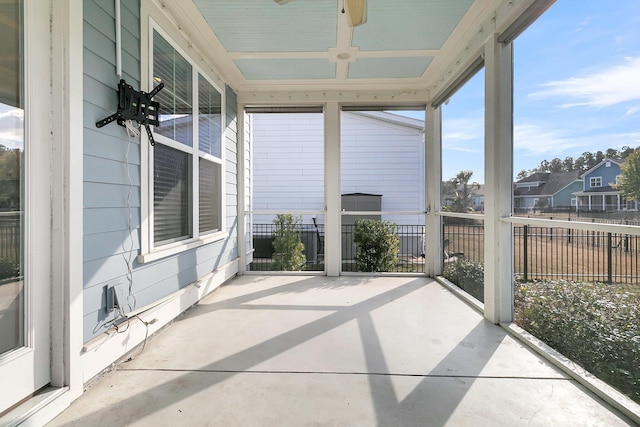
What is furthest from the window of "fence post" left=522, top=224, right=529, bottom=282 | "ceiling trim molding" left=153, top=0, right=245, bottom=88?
"fence post" left=522, top=224, right=529, bottom=282

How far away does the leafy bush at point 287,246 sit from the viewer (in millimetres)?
4508

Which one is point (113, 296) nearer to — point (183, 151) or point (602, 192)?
point (183, 151)

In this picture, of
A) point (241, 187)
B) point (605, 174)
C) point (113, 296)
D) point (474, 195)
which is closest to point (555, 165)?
point (605, 174)

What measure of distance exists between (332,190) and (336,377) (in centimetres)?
279

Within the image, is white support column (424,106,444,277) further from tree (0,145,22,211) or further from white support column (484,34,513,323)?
tree (0,145,22,211)

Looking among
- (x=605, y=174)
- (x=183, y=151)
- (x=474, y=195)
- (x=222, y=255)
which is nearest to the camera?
(x=605, y=174)

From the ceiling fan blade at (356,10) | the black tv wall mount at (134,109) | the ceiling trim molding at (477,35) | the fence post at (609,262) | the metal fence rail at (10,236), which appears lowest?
the fence post at (609,262)

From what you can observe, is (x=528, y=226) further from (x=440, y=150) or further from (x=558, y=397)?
(x=440, y=150)

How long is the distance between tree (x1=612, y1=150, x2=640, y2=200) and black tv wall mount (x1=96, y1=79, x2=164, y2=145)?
292 centimetres

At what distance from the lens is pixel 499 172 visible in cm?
248

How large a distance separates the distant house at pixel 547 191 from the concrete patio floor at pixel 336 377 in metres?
1.05

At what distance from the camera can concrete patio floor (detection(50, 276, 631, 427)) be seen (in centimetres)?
142

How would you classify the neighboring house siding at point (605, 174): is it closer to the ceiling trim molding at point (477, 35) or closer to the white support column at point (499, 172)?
the white support column at point (499, 172)

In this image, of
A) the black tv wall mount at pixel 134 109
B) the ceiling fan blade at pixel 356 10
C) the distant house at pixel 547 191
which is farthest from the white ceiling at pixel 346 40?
the distant house at pixel 547 191
